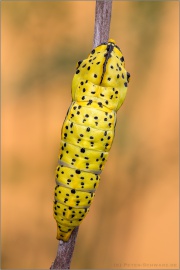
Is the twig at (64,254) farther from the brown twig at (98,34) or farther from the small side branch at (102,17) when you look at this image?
the small side branch at (102,17)

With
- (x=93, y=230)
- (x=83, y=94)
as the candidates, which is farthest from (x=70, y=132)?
(x=93, y=230)

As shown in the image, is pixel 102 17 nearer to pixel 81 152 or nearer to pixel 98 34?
pixel 98 34

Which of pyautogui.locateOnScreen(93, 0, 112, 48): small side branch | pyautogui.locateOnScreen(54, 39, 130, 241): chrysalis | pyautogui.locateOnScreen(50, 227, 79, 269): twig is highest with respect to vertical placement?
pyautogui.locateOnScreen(93, 0, 112, 48): small side branch

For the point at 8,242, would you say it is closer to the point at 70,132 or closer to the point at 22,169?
the point at 22,169

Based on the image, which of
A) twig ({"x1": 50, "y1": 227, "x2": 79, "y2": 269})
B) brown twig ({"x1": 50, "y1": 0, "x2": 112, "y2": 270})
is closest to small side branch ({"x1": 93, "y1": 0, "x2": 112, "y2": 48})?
brown twig ({"x1": 50, "y1": 0, "x2": 112, "y2": 270})

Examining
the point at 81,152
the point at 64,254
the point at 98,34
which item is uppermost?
the point at 98,34

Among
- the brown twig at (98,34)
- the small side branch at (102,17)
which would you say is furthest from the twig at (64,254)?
the small side branch at (102,17)

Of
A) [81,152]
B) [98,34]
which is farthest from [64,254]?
[98,34]

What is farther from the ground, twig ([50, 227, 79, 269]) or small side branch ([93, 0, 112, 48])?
small side branch ([93, 0, 112, 48])

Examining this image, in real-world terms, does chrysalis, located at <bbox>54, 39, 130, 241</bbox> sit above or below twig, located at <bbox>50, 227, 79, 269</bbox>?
above

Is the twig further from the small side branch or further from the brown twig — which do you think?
the small side branch
